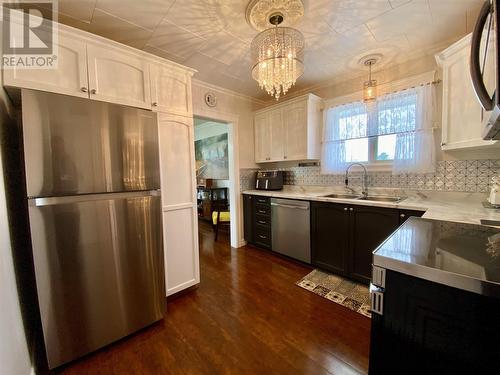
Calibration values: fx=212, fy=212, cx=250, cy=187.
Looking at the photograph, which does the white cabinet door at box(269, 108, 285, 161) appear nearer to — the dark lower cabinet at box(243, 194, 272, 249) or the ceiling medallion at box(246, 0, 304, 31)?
the dark lower cabinet at box(243, 194, 272, 249)

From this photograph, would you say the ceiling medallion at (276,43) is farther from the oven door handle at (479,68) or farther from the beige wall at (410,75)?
the beige wall at (410,75)

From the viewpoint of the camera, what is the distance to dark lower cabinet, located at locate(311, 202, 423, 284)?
2.01m

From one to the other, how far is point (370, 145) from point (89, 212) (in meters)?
2.92

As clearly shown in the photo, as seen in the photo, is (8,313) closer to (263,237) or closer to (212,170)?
(263,237)

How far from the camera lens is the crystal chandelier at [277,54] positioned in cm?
149

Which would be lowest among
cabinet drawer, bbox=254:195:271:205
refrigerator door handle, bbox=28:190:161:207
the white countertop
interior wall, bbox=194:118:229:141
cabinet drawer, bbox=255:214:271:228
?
cabinet drawer, bbox=255:214:271:228

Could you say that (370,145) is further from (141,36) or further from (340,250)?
(141,36)

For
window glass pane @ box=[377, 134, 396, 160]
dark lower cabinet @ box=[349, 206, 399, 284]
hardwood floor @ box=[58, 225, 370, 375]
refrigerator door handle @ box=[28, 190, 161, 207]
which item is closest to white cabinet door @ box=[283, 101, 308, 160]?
window glass pane @ box=[377, 134, 396, 160]

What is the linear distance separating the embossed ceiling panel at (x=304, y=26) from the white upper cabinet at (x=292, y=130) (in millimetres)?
603

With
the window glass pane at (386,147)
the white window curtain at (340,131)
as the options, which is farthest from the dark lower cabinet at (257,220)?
the window glass pane at (386,147)

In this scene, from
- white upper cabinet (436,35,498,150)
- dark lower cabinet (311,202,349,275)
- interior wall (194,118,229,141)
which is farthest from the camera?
interior wall (194,118,229,141)

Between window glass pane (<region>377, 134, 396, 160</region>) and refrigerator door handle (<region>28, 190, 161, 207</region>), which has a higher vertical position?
window glass pane (<region>377, 134, 396, 160</region>)

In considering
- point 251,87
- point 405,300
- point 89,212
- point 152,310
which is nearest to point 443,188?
point 405,300

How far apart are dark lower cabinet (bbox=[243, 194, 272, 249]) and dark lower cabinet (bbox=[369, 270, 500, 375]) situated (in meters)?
2.25
